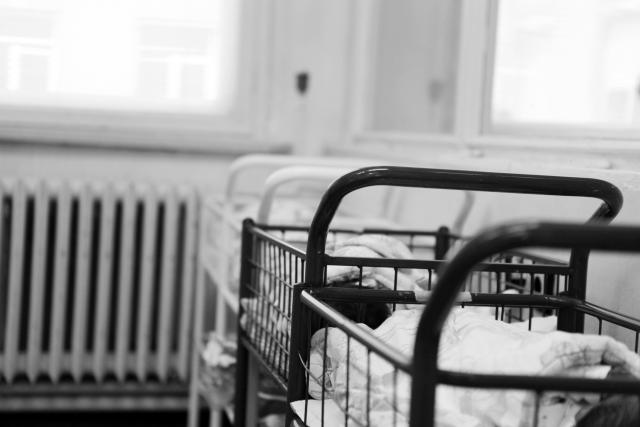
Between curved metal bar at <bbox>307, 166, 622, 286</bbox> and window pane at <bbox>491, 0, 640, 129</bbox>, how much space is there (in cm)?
94

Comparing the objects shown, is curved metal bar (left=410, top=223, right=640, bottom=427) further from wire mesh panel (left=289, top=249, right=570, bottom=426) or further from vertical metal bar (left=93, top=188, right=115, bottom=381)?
vertical metal bar (left=93, top=188, right=115, bottom=381)

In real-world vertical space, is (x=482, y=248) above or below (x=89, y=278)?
above

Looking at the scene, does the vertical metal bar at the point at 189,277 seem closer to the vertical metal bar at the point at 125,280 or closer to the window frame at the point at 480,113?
the vertical metal bar at the point at 125,280

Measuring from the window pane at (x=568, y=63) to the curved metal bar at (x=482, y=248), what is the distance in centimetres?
132

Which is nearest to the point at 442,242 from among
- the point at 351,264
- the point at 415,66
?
the point at 351,264

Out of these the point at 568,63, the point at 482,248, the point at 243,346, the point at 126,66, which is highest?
the point at 568,63

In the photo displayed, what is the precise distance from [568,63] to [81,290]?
6.00ft

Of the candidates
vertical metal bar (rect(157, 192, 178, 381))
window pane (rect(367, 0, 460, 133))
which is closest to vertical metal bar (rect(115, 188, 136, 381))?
vertical metal bar (rect(157, 192, 178, 381))

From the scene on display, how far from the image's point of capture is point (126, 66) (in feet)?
9.96

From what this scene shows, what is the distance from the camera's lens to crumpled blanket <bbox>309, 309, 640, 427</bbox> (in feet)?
2.61

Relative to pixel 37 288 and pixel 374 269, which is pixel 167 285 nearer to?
pixel 37 288

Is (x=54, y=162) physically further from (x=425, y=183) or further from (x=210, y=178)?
(x=425, y=183)

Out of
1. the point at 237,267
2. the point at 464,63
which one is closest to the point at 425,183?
the point at 237,267

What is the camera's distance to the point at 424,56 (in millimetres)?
2730
